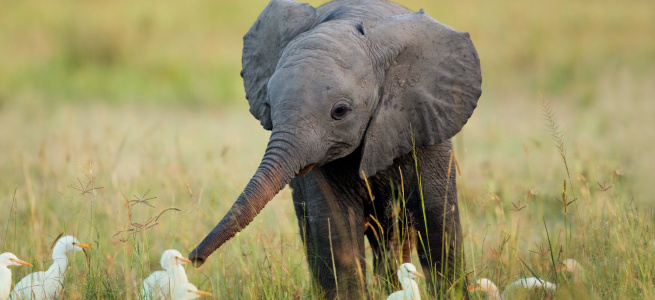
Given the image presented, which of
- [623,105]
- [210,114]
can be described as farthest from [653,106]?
[210,114]

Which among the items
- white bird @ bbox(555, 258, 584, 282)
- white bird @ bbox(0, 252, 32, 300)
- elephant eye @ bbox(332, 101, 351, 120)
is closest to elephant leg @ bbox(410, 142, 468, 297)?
white bird @ bbox(555, 258, 584, 282)

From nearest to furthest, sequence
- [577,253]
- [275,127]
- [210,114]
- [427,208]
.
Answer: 1. [275,127]
2. [427,208]
3. [577,253]
4. [210,114]

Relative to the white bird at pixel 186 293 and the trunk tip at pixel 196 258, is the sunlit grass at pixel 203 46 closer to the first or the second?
the white bird at pixel 186 293

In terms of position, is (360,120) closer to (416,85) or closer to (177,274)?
(416,85)

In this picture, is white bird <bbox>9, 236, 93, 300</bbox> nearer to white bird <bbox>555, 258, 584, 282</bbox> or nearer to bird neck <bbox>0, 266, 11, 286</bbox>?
bird neck <bbox>0, 266, 11, 286</bbox>

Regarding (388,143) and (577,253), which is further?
(577,253)

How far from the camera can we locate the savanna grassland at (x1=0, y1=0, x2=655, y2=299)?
6105 millimetres

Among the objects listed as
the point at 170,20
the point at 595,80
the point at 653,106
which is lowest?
the point at 653,106

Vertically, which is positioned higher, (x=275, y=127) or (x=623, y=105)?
(x=623, y=105)

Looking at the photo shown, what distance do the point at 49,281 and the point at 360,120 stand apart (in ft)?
6.71

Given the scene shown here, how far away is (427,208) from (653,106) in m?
9.35

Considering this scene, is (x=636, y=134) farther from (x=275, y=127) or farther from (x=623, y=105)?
(x=275, y=127)

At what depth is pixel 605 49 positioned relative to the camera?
16.9 metres

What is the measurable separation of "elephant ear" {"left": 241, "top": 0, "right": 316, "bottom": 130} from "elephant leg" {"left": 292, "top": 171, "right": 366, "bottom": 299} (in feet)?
1.57
